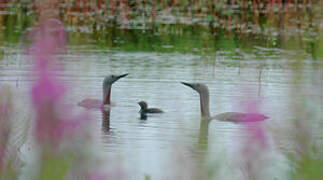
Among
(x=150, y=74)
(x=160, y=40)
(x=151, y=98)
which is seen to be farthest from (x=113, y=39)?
(x=151, y=98)

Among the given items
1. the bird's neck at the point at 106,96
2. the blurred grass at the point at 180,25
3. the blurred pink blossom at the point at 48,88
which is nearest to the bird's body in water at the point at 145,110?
the bird's neck at the point at 106,96

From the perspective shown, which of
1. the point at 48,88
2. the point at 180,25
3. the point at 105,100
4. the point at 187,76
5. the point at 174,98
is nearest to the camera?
the point at 48,88

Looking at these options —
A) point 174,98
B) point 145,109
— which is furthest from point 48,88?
point 174,98

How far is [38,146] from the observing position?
2680mm

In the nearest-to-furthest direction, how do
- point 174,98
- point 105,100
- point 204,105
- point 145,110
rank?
point 145,110
point 204,105
point 105,100
point 174,98

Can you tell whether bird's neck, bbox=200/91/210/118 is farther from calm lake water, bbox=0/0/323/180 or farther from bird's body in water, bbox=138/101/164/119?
bird's body in water, bbox=138/101/164/119

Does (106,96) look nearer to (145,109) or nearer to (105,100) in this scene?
(105,100)

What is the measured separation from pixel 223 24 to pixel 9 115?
2122cm

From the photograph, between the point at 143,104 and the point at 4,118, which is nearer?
the point at 4,118

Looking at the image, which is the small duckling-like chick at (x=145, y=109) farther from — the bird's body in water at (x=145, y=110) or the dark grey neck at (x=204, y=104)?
the dark grey neck at (x=204, y=104)

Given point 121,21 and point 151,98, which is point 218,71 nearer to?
point 151,98

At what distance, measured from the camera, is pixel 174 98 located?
12953mm

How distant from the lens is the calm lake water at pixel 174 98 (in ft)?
12.8

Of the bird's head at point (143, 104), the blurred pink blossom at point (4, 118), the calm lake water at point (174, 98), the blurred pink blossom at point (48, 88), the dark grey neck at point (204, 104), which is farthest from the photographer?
the dark grey neck at point (204, 104)
